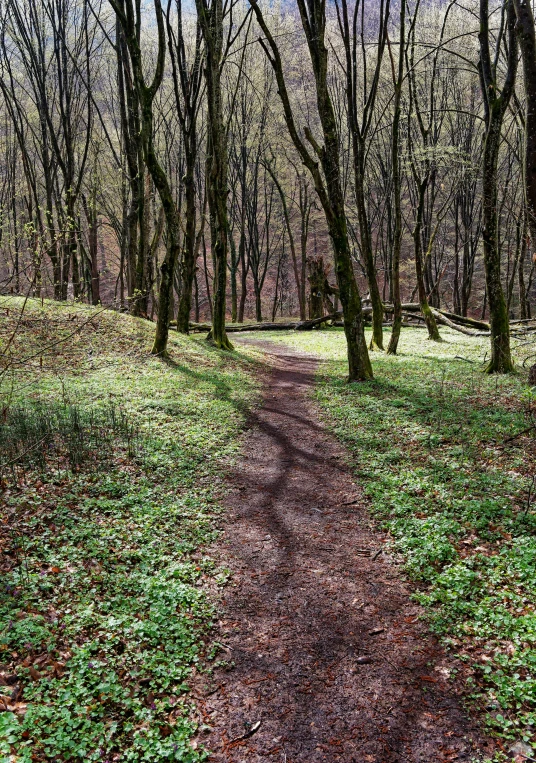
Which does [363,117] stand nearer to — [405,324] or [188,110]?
[188,110]

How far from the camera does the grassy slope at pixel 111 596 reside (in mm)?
2824

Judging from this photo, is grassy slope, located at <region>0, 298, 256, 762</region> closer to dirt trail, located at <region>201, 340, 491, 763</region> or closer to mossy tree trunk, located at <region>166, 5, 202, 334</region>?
dirt trail, located at <region>201, 340, 491, 763</region>

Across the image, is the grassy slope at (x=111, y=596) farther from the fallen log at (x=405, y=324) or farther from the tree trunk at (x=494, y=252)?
the fallen log at (x=405, y=324)

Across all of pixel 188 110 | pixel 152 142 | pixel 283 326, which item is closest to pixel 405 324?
pixel 283 326

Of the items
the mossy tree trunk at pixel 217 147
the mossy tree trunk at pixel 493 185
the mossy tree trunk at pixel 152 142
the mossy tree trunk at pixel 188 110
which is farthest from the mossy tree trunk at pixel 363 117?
the mossy tree trunk at pixel 188 110

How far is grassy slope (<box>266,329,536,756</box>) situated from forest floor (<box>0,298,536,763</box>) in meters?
0.02

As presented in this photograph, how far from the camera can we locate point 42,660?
3.26 m

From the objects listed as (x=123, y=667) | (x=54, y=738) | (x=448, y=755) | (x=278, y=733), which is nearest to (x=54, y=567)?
(x=123, y=667)

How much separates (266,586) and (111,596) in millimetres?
1300

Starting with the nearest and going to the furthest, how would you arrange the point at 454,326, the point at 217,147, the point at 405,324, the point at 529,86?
the point at 529,86
the point at 217,147
the point at 454,326
the point at 405,324

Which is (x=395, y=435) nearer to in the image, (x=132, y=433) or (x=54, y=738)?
(x=132, y=433)

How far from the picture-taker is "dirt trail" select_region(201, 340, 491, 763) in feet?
9.14

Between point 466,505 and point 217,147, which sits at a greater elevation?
point 217,147

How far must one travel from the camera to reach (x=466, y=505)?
195 inches
